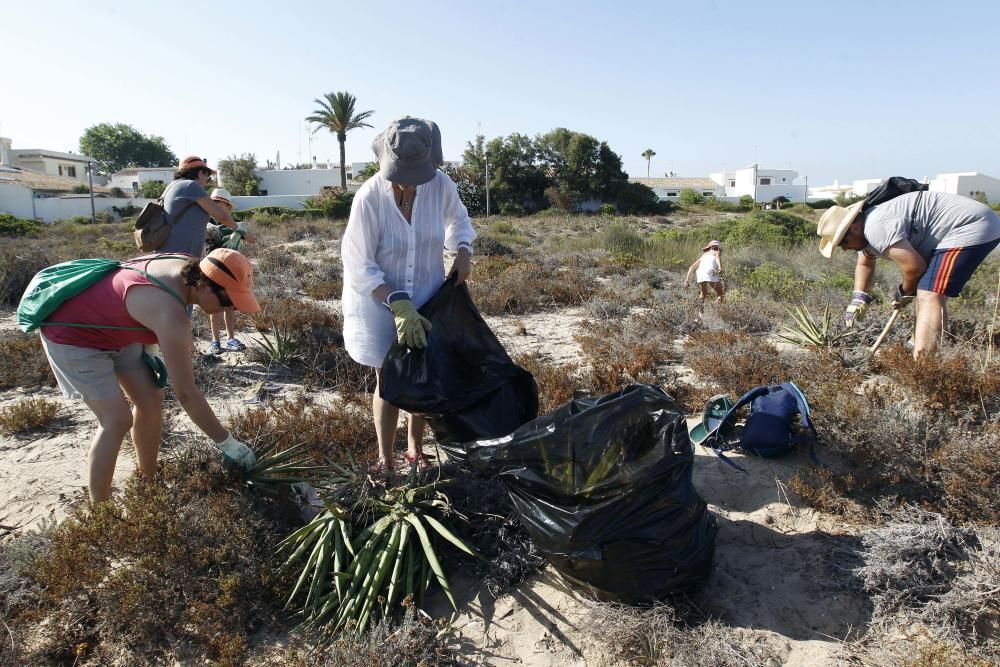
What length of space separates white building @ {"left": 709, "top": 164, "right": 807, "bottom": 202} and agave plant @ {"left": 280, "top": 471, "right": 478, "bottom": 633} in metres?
72.5

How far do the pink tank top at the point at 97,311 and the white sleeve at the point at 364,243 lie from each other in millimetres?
831

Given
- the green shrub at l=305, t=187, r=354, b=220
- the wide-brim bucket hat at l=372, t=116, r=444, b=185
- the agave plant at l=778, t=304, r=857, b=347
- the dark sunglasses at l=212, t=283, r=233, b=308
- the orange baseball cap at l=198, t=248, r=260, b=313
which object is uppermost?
the green shrub at l=305, t=187, r=354, b=220

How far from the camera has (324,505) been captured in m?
2.77

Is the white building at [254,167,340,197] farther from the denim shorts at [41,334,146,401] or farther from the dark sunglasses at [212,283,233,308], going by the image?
the dark sunglasses at [212,283,233,308]

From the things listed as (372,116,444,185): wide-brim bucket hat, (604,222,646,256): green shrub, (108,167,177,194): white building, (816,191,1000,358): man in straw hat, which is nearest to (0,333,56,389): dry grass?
(372,116,444,185): wide-brim bucket hat

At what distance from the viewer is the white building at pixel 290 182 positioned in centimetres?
5134

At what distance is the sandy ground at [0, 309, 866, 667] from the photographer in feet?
7.27

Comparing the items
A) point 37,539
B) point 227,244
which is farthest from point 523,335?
point 37,539

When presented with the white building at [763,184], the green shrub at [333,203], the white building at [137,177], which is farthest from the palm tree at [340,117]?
the white building at [763,184]

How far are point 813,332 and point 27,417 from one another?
548 cm

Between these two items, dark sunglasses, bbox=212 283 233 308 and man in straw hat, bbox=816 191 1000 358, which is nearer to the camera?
dark sunglasses, bbox=212 283 233 308

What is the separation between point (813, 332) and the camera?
4621 millimetres

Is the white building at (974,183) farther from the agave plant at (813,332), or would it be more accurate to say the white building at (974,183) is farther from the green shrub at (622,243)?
the agave plant at (813,332)

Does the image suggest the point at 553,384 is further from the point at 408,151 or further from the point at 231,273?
the point at 231,273
